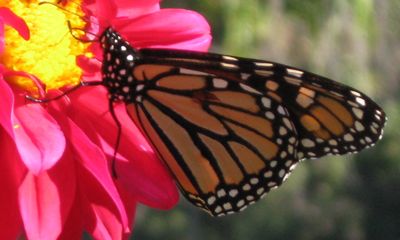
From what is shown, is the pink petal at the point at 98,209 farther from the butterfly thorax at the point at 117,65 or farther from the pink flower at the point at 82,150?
the butterfly thorax at the point at 117,65

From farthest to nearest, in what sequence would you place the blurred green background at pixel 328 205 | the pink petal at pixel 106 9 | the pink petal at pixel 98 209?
the blurred green background at pixel 328 205, the pink petal at pixel 106 9, the pink petal at pixel 98 209

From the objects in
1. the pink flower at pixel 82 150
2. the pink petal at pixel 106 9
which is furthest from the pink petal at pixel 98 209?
the pink petal at pixel 106 9

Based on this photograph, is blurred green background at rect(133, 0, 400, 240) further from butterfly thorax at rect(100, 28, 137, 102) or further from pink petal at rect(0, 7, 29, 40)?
pink petal at rect(0, 7, 29, 40)

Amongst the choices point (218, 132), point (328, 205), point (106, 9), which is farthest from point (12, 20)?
point (328, 205)

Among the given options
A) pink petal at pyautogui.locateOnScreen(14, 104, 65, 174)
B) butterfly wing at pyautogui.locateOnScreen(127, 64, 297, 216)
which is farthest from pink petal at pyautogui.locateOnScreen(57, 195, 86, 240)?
butterfly wing at pyautogui.locateOnScreen(127, 64, 297, 216)

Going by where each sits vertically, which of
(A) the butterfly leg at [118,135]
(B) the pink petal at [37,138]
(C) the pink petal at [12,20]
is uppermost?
(C) the pink petal at [12,20]

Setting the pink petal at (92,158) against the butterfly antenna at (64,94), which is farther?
the butterfly antenna at (64,94)

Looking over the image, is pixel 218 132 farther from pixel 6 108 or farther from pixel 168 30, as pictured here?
pixel 6 108
